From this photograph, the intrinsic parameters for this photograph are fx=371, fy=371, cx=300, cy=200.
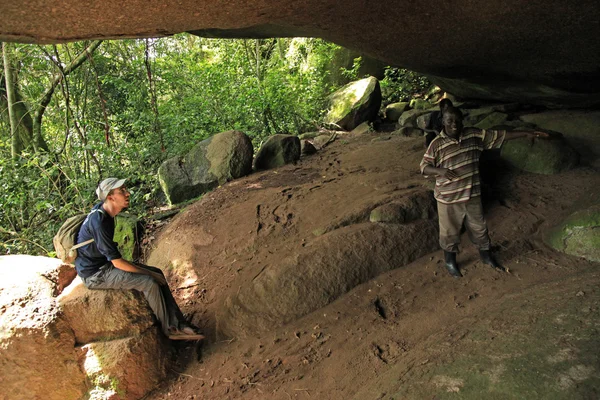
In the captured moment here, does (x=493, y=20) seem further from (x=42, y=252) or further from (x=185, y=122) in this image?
(x=42, y=252)

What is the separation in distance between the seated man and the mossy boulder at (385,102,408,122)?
9.76m

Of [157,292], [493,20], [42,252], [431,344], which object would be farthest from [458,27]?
[42,252]

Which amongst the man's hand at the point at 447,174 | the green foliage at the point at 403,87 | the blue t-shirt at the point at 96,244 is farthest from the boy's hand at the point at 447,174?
the green foliage at the point at 403,87

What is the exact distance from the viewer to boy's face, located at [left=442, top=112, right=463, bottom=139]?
394 cm

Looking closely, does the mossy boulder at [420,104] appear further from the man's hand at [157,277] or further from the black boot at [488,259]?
the man's hand at [157,277]

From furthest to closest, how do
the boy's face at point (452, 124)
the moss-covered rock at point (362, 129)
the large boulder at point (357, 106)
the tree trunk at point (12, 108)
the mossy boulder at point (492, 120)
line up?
the large boulder at point (357, 106)
the moss-covered rock at point (362, 129)
the tree trunk at point (12, 108)
the mossy boulder at point (492, 120)
the boy's face at point (452, 124)

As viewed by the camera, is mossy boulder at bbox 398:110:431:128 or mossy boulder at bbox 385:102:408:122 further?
mossy boulder at bbox 385:102:408:122

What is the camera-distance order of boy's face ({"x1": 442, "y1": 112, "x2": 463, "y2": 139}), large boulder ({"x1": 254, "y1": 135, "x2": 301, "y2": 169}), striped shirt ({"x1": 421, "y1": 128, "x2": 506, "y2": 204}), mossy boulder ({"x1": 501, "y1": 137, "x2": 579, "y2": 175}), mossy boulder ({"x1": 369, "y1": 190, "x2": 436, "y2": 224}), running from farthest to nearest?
large boulder ({"x1": 254, "y1": 135, "x2": 301, "y2": 169}) → mossy boulder ({"x1": 501, "y1": 137, "x2": 579, "y2": 175}) → mossy boulder ({"x1": 369, "y1": 190, "x2": 436, "y2": 224}) → striped shirt ({"x1": 421, "y1": 128, "x2": 506, "y2": 204}) → boy's face ({"x1": 442, "y1": 112, "x2": 463, "y2": 139})

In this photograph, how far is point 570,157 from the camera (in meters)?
5.74

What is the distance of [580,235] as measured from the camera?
13.8ft

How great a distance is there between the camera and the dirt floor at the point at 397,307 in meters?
2.76

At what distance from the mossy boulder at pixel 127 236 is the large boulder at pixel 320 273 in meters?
3.29

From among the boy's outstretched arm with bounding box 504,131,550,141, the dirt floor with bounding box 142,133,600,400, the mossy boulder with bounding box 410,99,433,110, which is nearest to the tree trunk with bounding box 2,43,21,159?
the dirt floor with bounding box 142,133,600,400

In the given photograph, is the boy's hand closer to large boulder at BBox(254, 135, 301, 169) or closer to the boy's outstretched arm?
the boy's outstretched arm
